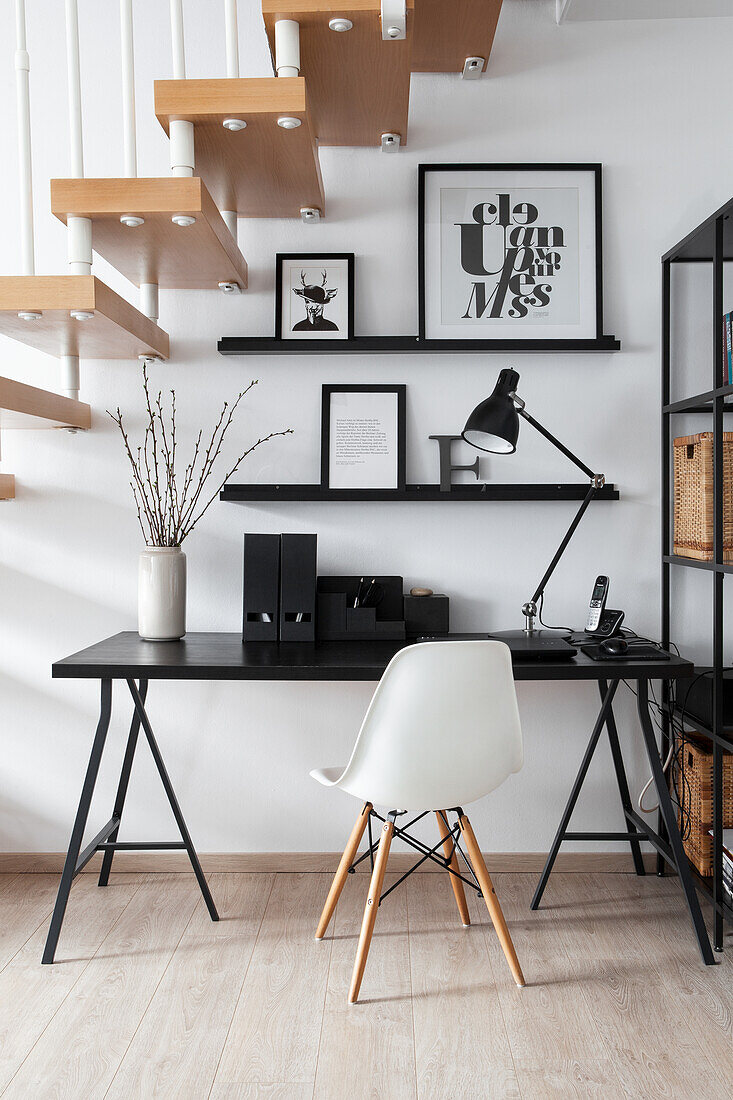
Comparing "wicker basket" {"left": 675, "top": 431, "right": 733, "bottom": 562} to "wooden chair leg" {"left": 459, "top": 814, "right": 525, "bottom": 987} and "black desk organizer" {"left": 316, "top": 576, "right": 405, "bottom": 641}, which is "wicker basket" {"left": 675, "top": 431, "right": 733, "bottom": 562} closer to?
"black desk organizer" {"left": 316, "top": 576, "right": 405, "bottom": 641}

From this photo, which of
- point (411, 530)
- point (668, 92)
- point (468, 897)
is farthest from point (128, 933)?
point (668, 92)

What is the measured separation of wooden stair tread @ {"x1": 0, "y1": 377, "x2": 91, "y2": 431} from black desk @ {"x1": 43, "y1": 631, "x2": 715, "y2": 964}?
650 mm

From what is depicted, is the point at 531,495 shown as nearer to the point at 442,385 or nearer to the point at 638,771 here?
the point at 442,385

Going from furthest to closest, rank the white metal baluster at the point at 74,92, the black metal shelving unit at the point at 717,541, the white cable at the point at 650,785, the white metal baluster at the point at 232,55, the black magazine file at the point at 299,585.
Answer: the white cable at the point at 650,785
the black magazine file at the point at 299,585
the black metal shelving unit at the point at 717,541
the white metal baluster at the point at 74,92
the white metal baluster at the point at 232,55

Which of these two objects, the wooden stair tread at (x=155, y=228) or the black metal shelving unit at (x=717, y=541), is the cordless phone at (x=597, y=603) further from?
the wooden stair tread at (x=155, y=228)

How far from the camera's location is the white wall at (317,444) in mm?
2713

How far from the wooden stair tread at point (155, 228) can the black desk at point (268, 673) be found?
108 centimetres

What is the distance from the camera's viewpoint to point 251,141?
2.17 m

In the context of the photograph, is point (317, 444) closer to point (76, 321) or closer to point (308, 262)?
point (308, 262)

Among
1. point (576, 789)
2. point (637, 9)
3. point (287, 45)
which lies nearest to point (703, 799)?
point (576, 789)

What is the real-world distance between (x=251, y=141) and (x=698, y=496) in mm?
1542

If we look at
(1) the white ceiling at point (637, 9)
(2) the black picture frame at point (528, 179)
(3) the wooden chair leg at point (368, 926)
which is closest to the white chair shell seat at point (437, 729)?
(3) the wooden chair leg at point (368, 926)

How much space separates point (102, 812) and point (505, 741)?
1.45 metres

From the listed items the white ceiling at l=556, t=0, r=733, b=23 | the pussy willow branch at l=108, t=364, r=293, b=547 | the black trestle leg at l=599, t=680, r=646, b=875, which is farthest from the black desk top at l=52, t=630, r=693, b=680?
the white ceiling at l=556, t=0, r=733, b=23
